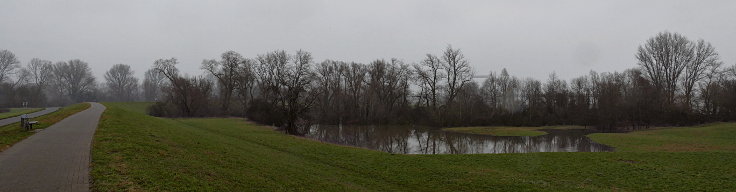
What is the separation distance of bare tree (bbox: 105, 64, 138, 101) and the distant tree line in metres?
19.2

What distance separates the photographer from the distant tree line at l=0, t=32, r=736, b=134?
50.6 metres

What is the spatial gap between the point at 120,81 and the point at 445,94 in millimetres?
93119

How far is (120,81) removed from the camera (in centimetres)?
10400

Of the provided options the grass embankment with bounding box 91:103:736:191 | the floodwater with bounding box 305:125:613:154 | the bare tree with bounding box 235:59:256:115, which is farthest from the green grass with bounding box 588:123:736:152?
the bare tree with bounding box 235:59:256:115

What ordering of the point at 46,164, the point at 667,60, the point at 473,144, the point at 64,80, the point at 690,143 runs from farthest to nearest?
1. the point at 64,80
2. the point at 667,60
3. the point at 473,144
4. the point at 690,143
5. the point at 46,164

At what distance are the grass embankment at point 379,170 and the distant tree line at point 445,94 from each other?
22.0 meters

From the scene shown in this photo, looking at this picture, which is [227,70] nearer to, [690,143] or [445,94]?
[445,94]

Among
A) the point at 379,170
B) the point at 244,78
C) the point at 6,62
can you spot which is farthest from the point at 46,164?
the point at 6,62

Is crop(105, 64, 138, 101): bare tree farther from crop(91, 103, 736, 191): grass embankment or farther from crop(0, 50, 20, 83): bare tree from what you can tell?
crop(91, 103, 736, 191): grass embankment

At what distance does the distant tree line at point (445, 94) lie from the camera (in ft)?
166

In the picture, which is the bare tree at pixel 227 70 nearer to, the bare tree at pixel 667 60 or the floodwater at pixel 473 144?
the floodwater at pixel 473 144

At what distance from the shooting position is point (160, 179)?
28.7 feet

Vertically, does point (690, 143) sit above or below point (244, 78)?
below

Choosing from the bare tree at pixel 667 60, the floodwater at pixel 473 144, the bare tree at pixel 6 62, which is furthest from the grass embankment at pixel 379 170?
the bare tree at pixel 6 62
